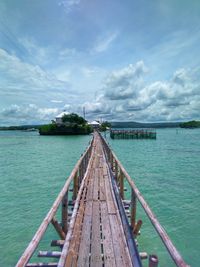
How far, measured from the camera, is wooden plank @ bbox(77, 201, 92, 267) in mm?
3262

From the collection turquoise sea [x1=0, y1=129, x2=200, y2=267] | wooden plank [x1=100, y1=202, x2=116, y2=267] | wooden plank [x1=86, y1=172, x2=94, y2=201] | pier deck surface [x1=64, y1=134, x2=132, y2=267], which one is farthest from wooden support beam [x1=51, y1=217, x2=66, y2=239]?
turquoise sea [x1=0, y1=129, x2=200, y2=267]

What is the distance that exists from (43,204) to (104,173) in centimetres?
354

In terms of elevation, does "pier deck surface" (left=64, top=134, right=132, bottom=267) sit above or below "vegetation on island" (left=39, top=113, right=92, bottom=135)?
below

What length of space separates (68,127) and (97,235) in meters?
73.1

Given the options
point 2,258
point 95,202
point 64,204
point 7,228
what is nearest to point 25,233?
point 7,228

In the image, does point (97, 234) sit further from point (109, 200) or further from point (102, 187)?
point (102, 187)

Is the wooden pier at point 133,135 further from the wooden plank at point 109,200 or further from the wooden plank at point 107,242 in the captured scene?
the wooden plank at point 107,242

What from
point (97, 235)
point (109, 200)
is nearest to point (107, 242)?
point (97, 235)

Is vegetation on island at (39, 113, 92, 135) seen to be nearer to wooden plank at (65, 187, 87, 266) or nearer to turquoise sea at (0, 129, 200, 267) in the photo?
turquoise sea at (0, 129, 200, 267)

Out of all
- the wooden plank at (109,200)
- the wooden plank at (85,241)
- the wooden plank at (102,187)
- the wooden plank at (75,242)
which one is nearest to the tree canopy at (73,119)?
the wooden plank at (102,187)

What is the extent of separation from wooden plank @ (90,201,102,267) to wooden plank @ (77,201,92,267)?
82 mm

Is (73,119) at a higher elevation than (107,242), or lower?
higher

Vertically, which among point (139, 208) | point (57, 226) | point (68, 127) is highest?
point (68, 127)

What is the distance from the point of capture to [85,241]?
12.6 ft
